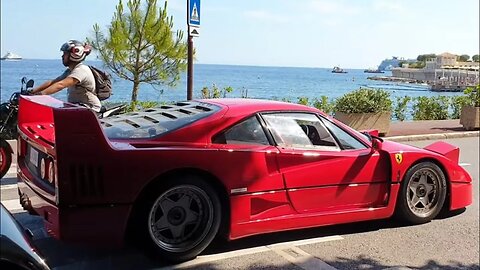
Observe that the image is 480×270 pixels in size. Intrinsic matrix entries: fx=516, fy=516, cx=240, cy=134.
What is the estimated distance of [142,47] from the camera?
508 inches

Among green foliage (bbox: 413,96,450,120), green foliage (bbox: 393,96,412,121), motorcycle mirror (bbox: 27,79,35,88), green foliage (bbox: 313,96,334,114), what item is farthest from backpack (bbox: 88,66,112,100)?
green foliage (bbox: 413,96,450,120)

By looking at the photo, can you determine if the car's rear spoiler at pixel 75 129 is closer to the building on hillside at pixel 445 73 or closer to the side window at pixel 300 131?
the side window at pixel 300 131

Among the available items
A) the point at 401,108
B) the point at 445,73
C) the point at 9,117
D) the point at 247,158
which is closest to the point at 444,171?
the point at 247,158

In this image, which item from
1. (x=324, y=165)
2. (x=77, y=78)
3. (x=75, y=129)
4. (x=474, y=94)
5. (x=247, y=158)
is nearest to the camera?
(x=75, y=129)

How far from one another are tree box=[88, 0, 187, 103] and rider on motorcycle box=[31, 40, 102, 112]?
563 cm

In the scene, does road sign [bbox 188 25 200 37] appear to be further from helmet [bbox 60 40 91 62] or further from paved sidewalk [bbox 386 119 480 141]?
paved sidewalk [bbox 386 119 480 141]

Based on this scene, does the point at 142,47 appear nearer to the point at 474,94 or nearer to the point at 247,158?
the point at 247,158

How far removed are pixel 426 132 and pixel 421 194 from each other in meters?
9.82

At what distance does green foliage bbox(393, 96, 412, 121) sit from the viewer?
1950 cm

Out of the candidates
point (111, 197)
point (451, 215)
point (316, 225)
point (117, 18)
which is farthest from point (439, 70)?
point (111, 197)

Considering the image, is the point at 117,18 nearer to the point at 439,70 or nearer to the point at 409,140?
the point at 409,140

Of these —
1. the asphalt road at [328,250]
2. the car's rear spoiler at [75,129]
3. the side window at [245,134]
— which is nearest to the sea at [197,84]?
the asphalt road at [328,250]

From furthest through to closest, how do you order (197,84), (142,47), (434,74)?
(434,74) < (197,84) < (142,47)

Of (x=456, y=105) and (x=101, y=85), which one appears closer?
(x=101, y=85)
